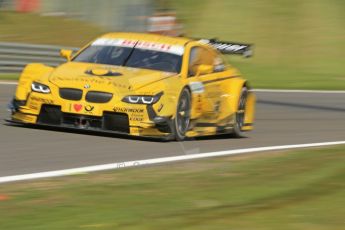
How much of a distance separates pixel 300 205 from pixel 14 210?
6.99ft

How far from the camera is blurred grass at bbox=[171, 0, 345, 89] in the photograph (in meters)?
24.0

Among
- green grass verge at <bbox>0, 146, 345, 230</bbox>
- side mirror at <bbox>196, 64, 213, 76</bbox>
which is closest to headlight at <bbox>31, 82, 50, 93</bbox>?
side mirror at <bbox>196, 64, 213, 76</bbox>

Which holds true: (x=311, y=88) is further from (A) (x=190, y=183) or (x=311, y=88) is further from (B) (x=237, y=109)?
(A) (x=190, y=183)

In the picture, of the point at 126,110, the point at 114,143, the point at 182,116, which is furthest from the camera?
the point at 182,116

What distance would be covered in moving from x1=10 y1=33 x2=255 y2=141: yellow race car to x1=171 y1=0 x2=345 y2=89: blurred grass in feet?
35.7

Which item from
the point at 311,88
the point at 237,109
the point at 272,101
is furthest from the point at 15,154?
the point at 311,88

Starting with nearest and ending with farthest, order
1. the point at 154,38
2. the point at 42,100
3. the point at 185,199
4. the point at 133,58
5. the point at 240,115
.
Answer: the point at 185,199, the point at 42,100, the point at 133,58, the point at 154,38, the point at 240,115

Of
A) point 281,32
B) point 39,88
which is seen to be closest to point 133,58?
point 39,88

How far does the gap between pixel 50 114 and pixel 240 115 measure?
3.15 meters

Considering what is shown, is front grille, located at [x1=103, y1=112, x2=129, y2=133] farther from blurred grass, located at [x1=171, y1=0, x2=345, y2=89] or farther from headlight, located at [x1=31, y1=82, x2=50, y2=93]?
blurred grass, located at [x1=171, y1=0, x2=345, y2=89]

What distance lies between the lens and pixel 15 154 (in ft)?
28.6

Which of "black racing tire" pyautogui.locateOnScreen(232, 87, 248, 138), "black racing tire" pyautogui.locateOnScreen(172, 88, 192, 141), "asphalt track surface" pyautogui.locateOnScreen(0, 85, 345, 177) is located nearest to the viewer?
"asphalt track surface" pyautogui.locateOnScreen(0, 85, 345, 177)

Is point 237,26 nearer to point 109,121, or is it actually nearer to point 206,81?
point 206,81

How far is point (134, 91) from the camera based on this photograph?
10.1 metres
